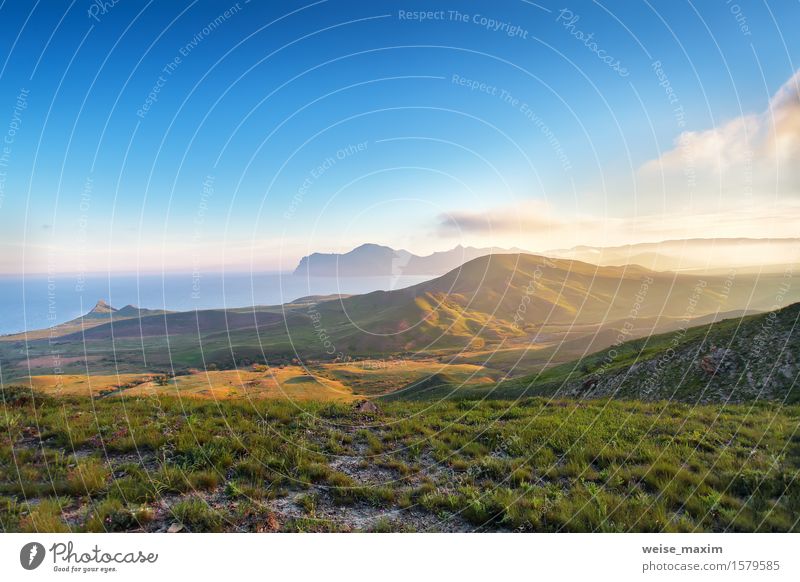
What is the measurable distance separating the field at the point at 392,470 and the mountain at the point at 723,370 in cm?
680

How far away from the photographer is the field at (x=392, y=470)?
8.57 meters

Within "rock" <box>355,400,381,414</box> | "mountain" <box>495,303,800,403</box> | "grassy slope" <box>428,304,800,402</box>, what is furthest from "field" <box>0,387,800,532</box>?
"grassy slope" <box>428,304,800,402</box>

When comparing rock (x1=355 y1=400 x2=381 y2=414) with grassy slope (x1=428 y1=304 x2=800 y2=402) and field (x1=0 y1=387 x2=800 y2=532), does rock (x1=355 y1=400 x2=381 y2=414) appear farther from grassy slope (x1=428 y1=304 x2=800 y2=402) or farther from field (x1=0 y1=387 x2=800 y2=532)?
grassy slope (x1=428 y1=304 x2=800 y2=402)

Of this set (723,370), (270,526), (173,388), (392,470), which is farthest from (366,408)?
(723,370)

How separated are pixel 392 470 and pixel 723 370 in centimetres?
2764

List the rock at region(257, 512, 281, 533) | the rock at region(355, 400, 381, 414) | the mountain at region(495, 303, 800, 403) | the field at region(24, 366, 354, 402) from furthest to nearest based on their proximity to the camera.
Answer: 1. the mountain at region(495, 303, 800, 403)
2. the field at region(24, 366, 354, 402)
3. the rock at region(355, 400, 381, 414)
4. the rock at region(257, 512, 281, 533)

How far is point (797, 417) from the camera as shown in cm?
1460

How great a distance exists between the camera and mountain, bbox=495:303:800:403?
22469 millimetres

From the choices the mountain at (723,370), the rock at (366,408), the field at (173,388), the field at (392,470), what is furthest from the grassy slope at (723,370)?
the field at (173,388)

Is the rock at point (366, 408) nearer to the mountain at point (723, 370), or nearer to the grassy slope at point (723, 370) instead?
the mountain at point (723, 370)

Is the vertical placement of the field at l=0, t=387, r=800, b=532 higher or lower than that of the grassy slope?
higher

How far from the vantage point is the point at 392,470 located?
464 inches

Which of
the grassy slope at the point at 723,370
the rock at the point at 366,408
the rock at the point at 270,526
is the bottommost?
the grassy slope at the point at 723,370

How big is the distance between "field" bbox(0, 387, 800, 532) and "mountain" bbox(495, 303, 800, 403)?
22.3ft
